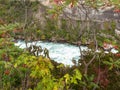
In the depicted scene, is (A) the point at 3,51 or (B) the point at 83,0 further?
(B) the point at 83,0

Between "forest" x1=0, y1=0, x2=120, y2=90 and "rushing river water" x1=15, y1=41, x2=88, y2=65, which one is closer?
"forest" x1=0, y1=0, x2=120, y2=90

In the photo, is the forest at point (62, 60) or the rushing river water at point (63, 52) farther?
the rushing river water at point (63, 52)

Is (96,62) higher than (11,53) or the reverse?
the reverse

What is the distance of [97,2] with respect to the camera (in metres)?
6.89

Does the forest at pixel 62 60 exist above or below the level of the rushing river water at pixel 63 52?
above

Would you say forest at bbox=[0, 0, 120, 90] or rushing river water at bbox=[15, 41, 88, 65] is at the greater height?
forest at bbox=[0, 0, 120, 90]

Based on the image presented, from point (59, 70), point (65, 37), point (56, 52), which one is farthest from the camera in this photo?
point (65, 37)

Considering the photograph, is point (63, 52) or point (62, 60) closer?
point (62, 60)

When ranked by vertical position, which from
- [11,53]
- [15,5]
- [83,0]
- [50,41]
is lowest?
[50,41]

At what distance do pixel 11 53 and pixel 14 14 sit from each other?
18.3 m

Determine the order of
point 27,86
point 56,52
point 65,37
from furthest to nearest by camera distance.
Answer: point 65,37, point 56,52, point 27,86

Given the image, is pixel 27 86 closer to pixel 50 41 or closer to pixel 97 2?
pixel 97 2

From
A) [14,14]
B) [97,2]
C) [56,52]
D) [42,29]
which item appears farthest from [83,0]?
[14,14]

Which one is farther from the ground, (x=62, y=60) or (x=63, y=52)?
(x=62, y=60)
